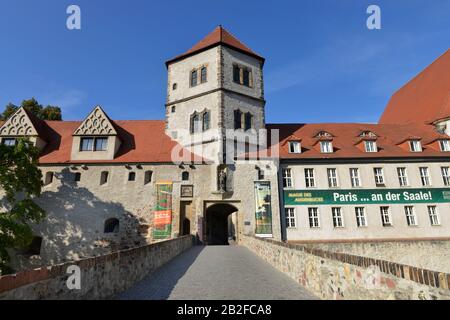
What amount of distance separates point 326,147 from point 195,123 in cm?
1180

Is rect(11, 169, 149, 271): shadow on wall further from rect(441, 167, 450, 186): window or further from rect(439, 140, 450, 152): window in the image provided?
rect(439, 140, 450, 152): window

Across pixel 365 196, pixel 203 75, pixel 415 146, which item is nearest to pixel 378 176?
pixel 365 196

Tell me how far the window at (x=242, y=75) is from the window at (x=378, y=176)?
13.4 meters

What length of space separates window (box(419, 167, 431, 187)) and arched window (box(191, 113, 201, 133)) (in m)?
19.4

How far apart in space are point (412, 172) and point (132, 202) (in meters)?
23.4

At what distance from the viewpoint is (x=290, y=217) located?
22.1 meters

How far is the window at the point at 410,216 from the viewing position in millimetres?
22177

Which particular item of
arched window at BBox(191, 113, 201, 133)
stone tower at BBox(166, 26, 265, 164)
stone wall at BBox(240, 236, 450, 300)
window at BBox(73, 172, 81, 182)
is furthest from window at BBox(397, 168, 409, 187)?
window at BBox(73, 172, 81, 182)

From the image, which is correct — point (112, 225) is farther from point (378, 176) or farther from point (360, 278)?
point (378, 176)

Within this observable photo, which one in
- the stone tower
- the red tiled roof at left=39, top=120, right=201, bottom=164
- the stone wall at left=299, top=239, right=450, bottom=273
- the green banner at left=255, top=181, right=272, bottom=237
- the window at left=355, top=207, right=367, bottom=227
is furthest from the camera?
the stone tower

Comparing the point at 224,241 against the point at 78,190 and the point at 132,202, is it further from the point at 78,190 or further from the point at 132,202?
the point at 78,190

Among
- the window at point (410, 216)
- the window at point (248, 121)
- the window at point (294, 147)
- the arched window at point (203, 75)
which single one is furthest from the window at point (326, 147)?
the arched window at point (203, 75)

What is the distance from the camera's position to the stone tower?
23.6 metres

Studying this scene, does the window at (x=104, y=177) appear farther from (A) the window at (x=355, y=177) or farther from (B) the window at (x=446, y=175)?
(B) the window at (x=446, y=175)
